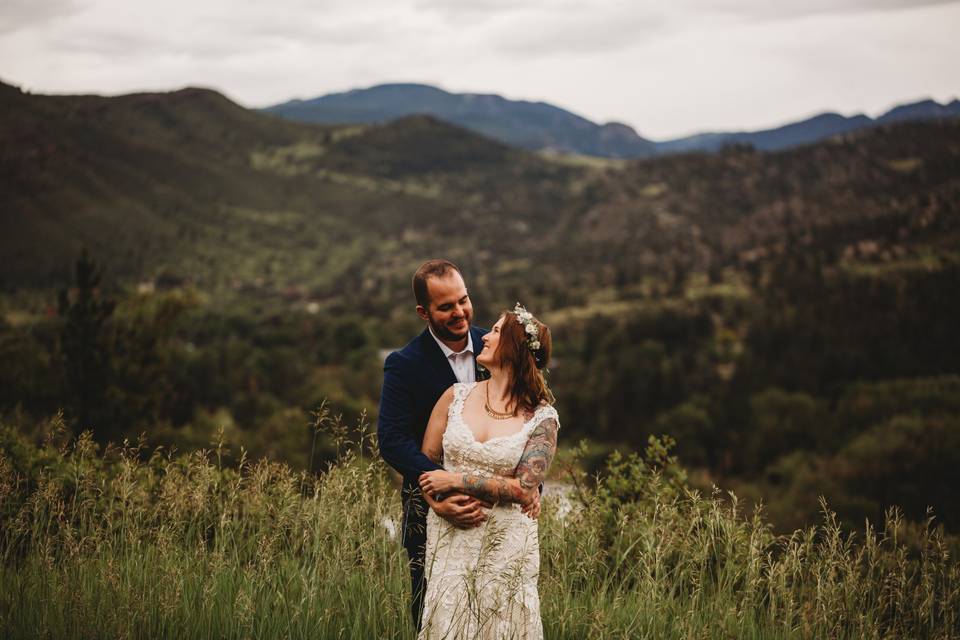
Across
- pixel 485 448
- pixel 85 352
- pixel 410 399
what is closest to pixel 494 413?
pixel 485 448

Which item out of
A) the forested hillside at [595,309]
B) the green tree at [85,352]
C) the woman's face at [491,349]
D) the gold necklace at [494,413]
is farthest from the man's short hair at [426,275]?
the green tree at [85,352]

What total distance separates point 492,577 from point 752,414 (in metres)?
60.3

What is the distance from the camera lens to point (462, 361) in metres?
3.72

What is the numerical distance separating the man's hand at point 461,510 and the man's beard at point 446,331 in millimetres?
812

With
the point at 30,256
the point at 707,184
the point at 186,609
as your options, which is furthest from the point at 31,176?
the point at 707,184

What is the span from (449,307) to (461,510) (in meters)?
0.97

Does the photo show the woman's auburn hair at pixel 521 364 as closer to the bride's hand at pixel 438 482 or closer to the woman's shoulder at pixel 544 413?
the woman's shoulder at pixel 544 413

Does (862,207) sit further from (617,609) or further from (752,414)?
(617,609)

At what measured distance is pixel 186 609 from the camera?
10.4 ft

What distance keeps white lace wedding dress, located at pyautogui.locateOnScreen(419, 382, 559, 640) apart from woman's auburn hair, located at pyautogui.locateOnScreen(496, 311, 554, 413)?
8cm

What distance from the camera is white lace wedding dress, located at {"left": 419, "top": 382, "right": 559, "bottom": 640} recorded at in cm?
308

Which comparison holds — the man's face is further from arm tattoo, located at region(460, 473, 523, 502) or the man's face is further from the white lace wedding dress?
arm tattoo, located at region(460, 473, 523, 502)

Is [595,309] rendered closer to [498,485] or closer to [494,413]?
[494,413]

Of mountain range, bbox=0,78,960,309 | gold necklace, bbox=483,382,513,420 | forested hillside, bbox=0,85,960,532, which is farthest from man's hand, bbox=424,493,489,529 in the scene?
mountain range, bbox=0,78,960,309
